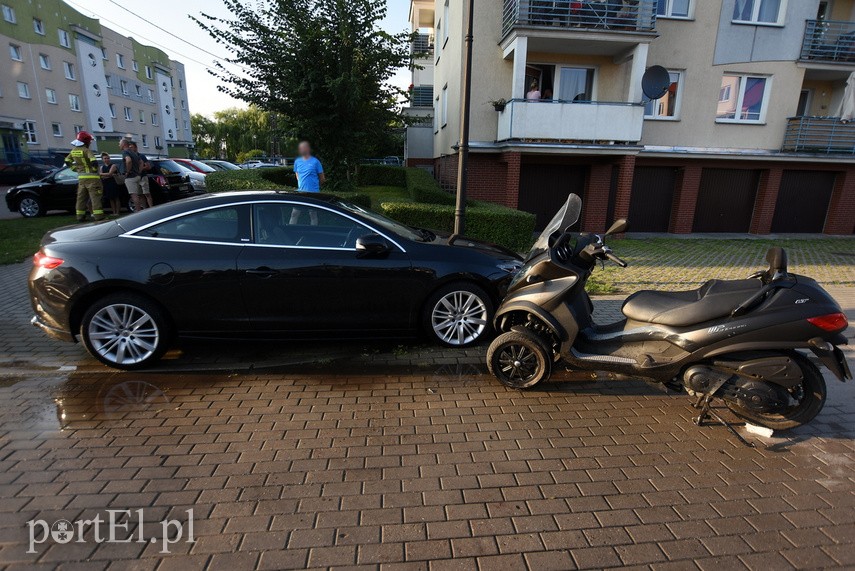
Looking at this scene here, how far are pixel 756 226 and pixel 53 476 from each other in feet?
58.6

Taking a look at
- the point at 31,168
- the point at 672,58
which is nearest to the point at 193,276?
the point at 672,58

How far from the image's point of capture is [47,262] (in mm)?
4293

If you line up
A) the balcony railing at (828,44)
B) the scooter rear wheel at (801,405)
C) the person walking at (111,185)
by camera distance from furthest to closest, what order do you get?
the balcony railing at (828,44)
the person walking at (111,185)
the scooter rear wheel at (801,405)

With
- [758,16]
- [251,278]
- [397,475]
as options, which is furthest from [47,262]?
[758,16]

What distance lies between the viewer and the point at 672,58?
44.5ft

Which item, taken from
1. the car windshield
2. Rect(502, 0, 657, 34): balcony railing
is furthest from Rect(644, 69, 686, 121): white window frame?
the car windshield

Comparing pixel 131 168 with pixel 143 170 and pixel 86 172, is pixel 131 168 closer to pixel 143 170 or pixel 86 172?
Answer: pixel 143 170

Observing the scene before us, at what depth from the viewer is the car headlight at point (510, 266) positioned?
4902 mm

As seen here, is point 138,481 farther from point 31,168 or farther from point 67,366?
point 31,168

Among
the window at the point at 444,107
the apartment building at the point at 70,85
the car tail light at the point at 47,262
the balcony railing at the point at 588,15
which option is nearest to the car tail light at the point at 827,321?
the car tail light at the point at 47,262

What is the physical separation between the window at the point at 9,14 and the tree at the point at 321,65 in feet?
109

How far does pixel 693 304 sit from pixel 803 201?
52.7ft

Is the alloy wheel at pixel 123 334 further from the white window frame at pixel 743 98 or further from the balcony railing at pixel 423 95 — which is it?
the balcony railing at pixel 423 95

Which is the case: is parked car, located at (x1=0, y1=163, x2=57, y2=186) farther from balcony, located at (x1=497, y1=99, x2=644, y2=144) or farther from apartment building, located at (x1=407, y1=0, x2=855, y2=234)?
balcony, located at (x1=497, y1=99, x2=644, y2=144)
